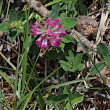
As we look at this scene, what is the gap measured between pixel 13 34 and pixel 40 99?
751 mm

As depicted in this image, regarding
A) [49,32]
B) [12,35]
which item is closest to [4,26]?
[12,35]

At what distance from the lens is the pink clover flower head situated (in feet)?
5.43

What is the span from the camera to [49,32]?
165 cm

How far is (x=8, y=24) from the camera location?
1826mm

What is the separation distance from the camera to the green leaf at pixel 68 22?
5.52ft

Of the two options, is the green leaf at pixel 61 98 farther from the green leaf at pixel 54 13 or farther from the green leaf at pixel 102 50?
the green leaf at pixel 54 13

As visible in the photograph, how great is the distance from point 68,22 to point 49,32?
225 mm

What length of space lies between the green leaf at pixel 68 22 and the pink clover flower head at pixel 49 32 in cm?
Result: 5

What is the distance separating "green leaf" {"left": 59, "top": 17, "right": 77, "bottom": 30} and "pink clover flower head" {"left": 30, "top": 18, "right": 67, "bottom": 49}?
0.05 meters

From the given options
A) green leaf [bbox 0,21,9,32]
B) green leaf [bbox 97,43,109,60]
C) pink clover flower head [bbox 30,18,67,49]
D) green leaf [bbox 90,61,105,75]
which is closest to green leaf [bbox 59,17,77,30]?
pink clover flower head [bbox 30,18,67,49]

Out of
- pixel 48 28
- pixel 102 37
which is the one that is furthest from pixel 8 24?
pixel 102 37

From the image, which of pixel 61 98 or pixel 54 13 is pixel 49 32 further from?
pixel 61 98

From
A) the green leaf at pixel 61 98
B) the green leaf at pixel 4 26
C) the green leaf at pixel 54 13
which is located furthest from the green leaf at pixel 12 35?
the green leaf at pixel 61 98

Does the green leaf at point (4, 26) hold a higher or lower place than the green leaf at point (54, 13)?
higher
